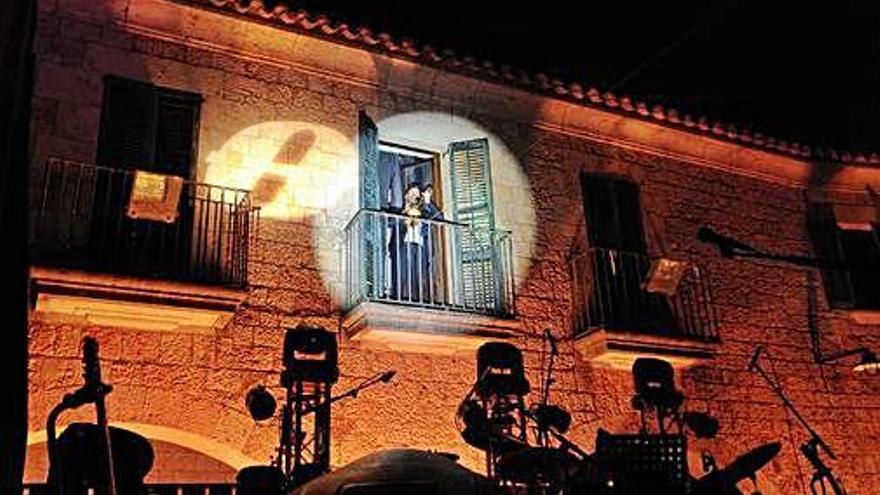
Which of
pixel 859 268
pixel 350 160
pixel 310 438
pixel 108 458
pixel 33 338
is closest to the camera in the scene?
pixel 108 458

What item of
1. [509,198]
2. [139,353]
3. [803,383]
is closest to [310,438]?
[139,353]

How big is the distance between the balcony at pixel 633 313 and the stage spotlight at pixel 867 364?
6.64 ft

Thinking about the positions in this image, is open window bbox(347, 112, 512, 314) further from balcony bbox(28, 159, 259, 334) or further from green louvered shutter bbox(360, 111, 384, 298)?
balcony bbox(28, 159, 259, 334)

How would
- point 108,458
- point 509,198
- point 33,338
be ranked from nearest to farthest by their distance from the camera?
point 108,458 < point 33,338 < point 509,198

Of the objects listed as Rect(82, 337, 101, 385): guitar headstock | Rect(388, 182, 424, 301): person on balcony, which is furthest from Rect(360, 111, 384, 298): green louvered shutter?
Rect(82, 337, 101, 385): guitar headstock

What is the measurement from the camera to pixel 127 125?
7871 mm

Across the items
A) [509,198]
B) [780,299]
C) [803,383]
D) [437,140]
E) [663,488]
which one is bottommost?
[663,488]

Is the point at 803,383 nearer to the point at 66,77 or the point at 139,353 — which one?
the point at 139,353

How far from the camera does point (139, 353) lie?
7.16m

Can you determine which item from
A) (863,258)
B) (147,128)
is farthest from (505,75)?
(863,258)

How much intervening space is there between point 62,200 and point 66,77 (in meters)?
1.31

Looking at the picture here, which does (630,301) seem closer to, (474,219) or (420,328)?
(474,219)

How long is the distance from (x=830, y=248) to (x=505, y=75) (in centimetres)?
544

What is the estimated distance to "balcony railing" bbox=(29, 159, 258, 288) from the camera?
7.04m
